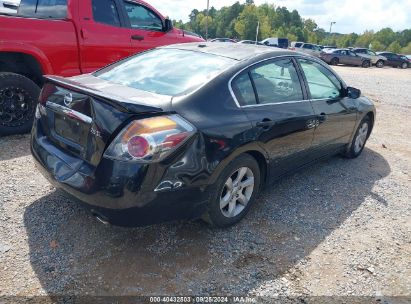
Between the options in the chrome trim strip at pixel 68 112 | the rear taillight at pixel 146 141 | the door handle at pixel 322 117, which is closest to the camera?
the rear taillight at pixel 146 141

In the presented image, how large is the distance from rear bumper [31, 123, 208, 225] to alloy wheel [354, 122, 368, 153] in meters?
3.38

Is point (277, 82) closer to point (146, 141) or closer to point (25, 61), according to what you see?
point (146, 141)

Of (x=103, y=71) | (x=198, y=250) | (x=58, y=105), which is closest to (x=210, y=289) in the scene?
(x=198, y=250)

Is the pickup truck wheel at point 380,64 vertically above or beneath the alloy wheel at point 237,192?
above

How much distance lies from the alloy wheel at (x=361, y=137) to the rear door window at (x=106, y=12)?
4.20 metres

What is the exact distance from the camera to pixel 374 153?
573cm

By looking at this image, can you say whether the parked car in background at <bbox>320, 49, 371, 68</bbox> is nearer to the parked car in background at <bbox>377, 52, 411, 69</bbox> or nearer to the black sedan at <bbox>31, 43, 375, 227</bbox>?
the parked car in background at <bbox>377, 52, 411, 69</bbox>

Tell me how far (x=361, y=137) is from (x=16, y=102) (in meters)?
4.99

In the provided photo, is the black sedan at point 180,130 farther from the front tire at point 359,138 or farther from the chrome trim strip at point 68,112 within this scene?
the front tire at point 359,138

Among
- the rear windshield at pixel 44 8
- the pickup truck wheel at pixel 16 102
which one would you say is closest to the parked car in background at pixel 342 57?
the rear windshield at pixel 44 8

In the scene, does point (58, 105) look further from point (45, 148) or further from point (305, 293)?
point (305, 293)

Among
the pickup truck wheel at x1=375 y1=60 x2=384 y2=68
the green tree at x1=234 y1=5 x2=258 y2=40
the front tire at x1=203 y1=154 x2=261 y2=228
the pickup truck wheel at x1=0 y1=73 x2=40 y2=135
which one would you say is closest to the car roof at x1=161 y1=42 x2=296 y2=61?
the front tire at x1=203 y1=154 x2=261 y2=228

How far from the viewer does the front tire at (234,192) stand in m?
→ 2.88

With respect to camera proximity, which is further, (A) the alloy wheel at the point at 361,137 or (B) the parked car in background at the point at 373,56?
(B) the parked car in background at the point at 373,56
